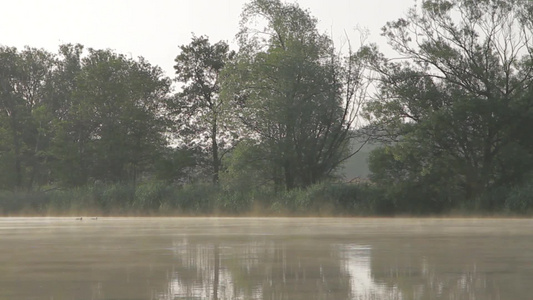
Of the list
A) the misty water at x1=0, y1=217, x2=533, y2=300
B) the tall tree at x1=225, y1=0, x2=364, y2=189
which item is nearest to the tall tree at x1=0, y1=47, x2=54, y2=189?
the tall tree at x1=225, y1=0, x2=364, y2=189

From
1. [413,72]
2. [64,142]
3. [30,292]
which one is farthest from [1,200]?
[30,292]

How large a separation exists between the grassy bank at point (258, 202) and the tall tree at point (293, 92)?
419cm

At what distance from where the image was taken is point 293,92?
180 ft

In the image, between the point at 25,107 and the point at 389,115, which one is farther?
the point at 25,107

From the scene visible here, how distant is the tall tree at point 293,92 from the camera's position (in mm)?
54625

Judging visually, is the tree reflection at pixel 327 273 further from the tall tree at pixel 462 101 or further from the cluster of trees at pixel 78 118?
the cluster of trees at pixel 78 118

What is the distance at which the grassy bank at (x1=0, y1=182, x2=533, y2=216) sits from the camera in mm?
47406

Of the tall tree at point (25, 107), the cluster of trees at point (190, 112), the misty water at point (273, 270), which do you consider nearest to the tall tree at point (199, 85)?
the cluster of trees at point (190, 112)

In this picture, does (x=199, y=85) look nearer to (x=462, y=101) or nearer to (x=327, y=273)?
(x=462, y=101)

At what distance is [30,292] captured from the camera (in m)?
10.4

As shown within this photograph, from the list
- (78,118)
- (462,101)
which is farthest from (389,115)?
(78,118)

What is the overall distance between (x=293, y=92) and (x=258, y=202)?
7833 millimetres

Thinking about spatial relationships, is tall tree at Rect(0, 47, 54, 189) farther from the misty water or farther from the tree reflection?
the tree reflection

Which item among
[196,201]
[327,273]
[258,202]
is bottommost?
[327,273]
